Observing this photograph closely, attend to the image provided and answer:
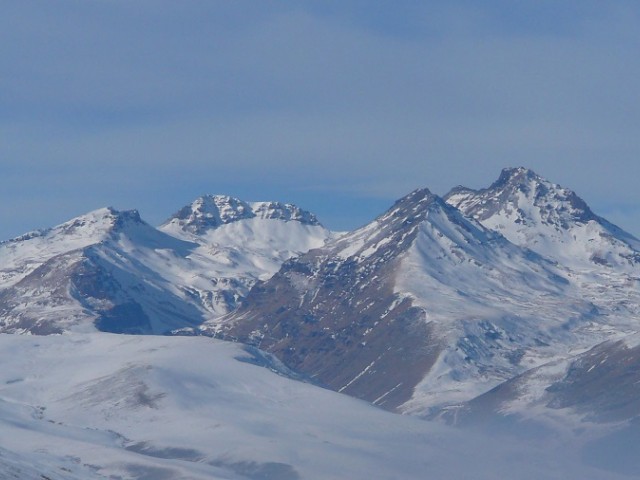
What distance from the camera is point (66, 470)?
158375mm

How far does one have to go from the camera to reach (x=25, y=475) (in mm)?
130500

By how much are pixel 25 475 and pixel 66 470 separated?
28.1 metres

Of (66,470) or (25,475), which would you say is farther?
(66,470)
